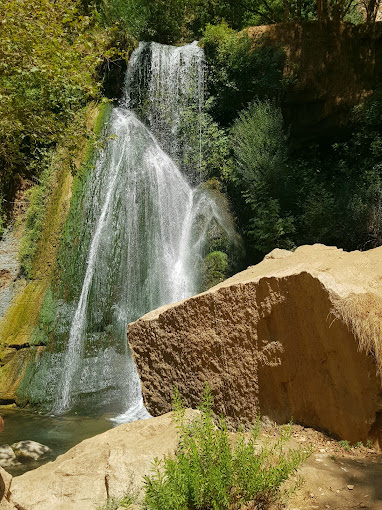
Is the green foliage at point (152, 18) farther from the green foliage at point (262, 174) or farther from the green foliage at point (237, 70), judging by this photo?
the green foliage at point (262, 174)

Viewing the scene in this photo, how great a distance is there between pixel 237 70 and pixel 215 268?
19.4 feet

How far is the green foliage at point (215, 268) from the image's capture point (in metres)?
9.95

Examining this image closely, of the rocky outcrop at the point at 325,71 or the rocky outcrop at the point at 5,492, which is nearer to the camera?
the rocky outcrop at the point at 5,492

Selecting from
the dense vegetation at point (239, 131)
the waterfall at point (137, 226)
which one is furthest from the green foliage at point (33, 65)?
the waterfall at point (137, 226)

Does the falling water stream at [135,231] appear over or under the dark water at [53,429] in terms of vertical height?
over

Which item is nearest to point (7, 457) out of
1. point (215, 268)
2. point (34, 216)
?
point (215, 268)

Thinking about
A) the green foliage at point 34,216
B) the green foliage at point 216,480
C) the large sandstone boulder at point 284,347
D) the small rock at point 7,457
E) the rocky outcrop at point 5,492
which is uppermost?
the green foliage at point 34,216

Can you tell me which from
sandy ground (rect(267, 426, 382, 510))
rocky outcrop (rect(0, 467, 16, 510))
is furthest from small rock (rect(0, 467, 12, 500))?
sandy ground (rect(267, 426, 382, 510))

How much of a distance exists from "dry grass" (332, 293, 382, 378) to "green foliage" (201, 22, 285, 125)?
377 inches

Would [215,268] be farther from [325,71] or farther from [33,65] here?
[325,71]

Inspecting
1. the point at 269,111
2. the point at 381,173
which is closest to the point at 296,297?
the point at 381,173

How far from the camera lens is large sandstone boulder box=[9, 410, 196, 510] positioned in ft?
12.1

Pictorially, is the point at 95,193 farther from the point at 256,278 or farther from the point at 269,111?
the point at 256,278

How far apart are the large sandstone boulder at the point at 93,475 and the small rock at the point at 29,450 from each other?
269 cm
